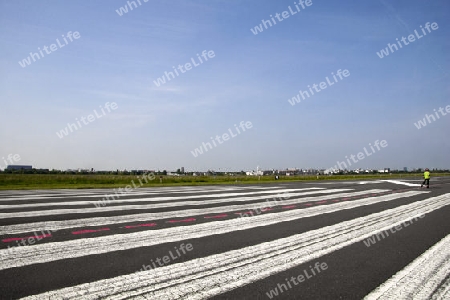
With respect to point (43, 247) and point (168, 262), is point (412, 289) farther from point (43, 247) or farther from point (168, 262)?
point (43, 247)

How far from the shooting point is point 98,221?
7.51 meters

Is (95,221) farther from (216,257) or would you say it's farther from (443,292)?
(443,292)

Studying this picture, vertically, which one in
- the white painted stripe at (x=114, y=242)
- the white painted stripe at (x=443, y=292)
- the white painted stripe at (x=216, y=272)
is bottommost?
the white painted stripe at (x=443, y=292)

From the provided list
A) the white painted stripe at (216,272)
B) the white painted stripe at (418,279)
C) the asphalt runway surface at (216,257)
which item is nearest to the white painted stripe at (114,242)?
the asphalt runway surface at (216,257)

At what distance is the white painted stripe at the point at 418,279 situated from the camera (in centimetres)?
366

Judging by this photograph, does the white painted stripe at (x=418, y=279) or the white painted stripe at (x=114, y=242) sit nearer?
the white painted stripe at (x=418, y=279)

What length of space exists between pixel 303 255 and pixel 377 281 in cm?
127

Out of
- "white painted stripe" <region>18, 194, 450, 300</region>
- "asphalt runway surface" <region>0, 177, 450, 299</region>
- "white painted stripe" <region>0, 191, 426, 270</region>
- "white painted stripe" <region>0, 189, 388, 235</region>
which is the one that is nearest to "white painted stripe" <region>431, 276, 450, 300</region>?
"asphalt runway surface" <region>0, 177, 450, 299</region>

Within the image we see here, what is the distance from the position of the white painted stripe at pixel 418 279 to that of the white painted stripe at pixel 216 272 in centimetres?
120

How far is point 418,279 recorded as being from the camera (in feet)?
13.8

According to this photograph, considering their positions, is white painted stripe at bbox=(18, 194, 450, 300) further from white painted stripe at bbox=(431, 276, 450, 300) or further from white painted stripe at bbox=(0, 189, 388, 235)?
white painted stripe at bbox=(0, 189, 388, 235)

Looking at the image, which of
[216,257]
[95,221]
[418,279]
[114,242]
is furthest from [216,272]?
[95,221]

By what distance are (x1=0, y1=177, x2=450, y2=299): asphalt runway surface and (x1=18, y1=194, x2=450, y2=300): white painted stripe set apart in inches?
0.5

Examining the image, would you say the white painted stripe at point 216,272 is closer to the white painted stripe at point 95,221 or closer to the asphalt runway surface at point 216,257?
the asphalt runway surface at point 216,257
